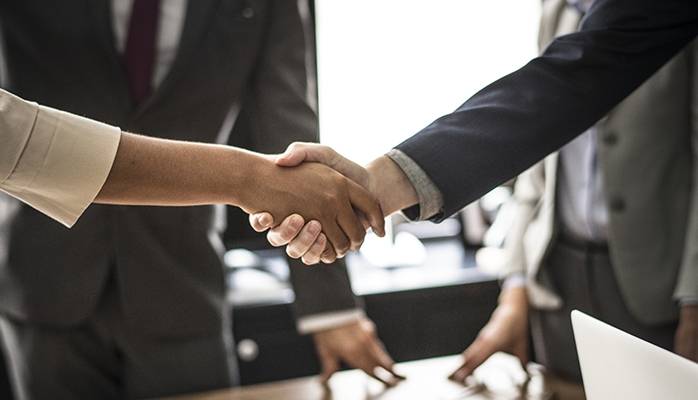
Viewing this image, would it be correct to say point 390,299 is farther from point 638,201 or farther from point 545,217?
point 638,201

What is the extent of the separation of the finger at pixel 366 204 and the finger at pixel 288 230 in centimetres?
11

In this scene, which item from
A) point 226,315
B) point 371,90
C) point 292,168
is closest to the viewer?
point 292,168

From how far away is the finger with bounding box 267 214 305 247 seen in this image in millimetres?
1005

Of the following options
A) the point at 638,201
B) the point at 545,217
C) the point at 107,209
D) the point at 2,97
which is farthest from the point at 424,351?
the point at 2,97

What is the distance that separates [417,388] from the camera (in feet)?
3.48

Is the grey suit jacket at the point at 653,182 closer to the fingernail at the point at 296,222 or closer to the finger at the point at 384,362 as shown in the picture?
the finger at the point at 384,362

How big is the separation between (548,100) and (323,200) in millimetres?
439

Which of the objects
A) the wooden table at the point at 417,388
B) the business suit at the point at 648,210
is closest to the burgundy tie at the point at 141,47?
the wooden table at the point at 417,388

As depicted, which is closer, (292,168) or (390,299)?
(292,168)

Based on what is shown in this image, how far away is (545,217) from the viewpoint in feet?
4.57

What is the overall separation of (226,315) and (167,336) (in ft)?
0.48

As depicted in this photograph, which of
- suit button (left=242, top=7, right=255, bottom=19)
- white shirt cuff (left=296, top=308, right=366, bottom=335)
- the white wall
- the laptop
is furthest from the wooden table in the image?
the white wall

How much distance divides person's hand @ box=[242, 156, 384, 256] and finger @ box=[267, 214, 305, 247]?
2 centimetres

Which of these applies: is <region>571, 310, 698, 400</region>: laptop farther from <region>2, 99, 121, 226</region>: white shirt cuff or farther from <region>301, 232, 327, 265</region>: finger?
<region>2, 99, 121, 226</region>: white shirt cuff
